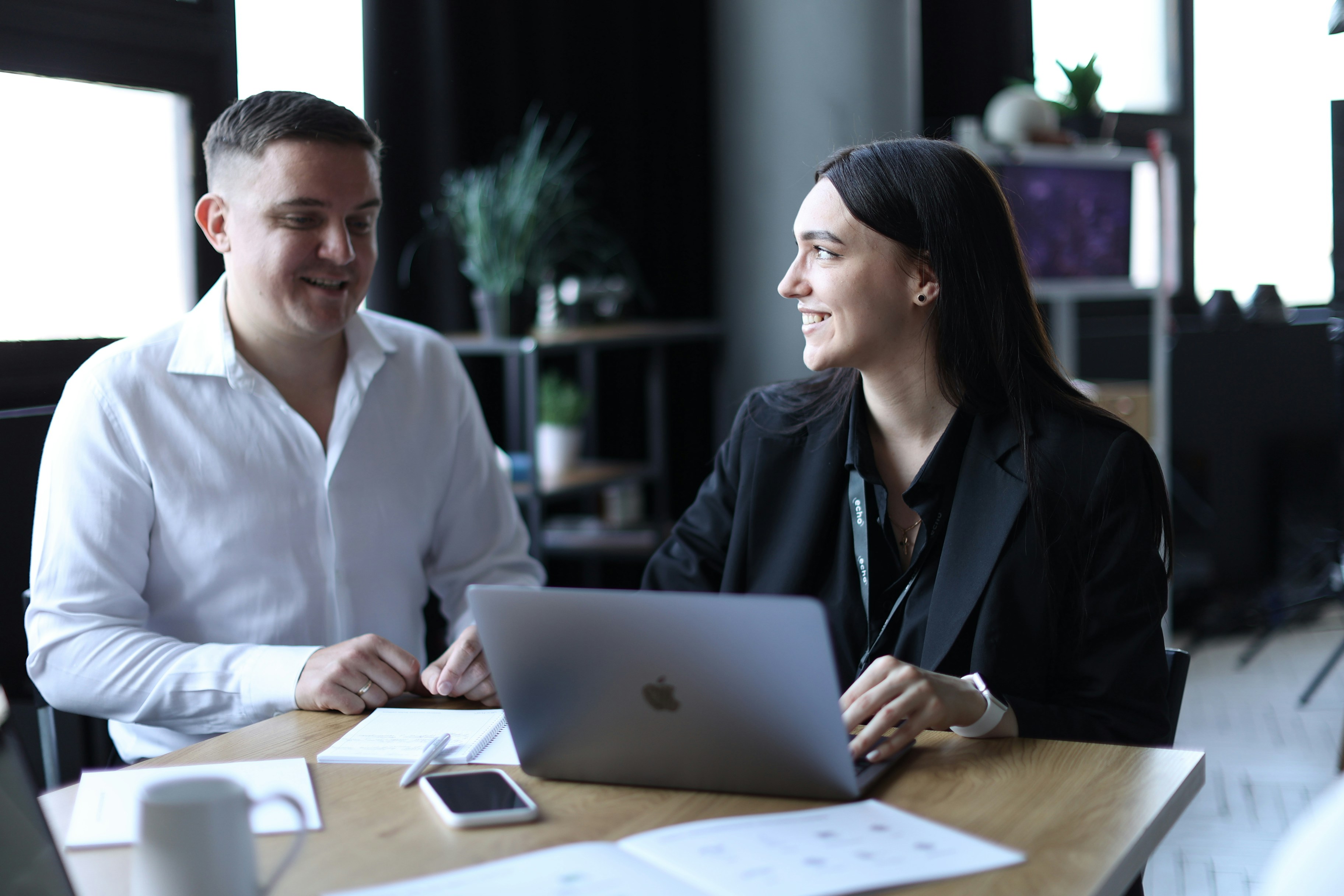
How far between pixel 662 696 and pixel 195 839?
0.42 m

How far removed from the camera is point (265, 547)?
189 centimetres

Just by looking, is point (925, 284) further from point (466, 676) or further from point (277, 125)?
point (277, 125)

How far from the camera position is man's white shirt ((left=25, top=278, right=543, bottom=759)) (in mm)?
1698

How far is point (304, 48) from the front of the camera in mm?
3133

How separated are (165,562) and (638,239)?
2.74 meters

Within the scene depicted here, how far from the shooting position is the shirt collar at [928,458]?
1729mm

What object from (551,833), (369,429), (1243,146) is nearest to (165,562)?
(369,429)

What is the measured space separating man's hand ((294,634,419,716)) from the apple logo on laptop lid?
0.48m

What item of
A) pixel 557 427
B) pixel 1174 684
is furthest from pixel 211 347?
pixel 557 427

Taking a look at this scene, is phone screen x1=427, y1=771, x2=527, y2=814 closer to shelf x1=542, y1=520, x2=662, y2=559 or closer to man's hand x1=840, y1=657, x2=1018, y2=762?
man's hand x1=840, y1=657, x2=1018, y2=762

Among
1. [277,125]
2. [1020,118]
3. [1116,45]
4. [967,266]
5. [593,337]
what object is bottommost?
[593,337]

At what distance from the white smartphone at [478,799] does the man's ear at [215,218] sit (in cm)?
110

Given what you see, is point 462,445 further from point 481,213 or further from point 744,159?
point 744,159

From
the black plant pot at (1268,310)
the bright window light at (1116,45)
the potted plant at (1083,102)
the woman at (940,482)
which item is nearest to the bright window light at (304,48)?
the woman at (940,482)
